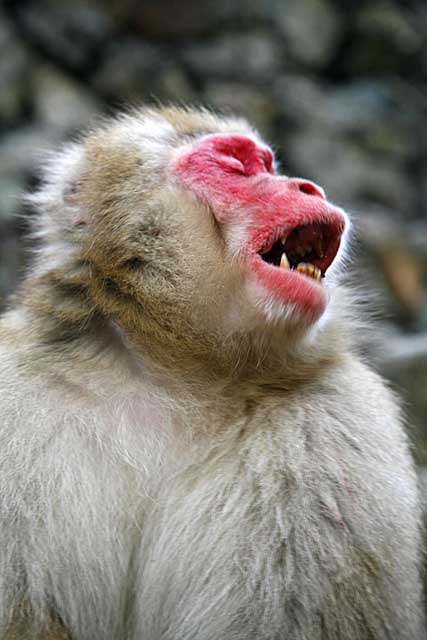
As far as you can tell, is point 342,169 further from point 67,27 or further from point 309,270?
point 309,270

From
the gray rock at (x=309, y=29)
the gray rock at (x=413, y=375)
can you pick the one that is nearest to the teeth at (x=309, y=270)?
the gray rock at (x=413, y=375)

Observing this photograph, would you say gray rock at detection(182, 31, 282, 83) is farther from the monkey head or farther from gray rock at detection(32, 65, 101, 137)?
the monkey head

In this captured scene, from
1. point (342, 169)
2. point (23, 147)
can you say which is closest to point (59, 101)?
point (23, 147)

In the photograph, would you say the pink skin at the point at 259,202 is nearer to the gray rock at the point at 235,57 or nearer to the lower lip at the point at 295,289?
the lower lip at the point at 295,289

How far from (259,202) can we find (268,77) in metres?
11.0

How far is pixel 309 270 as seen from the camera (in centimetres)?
329

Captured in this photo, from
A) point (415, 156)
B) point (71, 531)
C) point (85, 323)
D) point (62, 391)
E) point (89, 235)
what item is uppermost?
point (415, 156)

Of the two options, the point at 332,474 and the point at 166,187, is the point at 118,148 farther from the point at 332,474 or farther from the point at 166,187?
the point at 332,474

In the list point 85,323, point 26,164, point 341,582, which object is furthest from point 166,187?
point 26,164

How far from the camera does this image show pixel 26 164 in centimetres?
1081

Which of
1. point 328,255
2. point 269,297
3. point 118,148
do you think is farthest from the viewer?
point 118,148

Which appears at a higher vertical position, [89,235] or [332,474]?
[89,235]

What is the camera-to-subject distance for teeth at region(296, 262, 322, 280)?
3.28m

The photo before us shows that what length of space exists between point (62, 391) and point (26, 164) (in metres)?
7.99
